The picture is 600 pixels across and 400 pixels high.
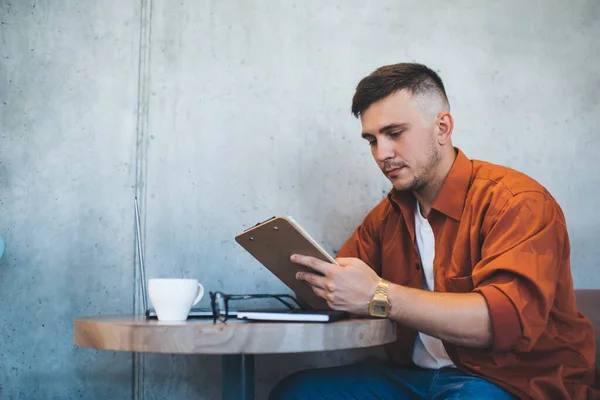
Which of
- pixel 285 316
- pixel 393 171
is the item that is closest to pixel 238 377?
pixel 285 316

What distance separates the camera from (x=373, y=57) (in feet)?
7.48

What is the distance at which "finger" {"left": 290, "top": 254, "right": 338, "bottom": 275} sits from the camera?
1.28 metres

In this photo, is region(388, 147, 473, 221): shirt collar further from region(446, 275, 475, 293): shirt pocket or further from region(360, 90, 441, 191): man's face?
region(446, 275, 475, 293): shirt pocket

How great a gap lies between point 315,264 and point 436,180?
1.93ft

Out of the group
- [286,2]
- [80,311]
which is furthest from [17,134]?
[286,2]

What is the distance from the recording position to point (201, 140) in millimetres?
2115

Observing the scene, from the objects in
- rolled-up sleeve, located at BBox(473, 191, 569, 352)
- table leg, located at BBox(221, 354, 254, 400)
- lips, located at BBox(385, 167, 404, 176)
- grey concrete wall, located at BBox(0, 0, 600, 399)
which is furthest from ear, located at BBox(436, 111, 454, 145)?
table leg, located at BBox(221, 354, 254, 400)

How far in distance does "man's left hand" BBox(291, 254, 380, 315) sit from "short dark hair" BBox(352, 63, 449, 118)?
593 mm

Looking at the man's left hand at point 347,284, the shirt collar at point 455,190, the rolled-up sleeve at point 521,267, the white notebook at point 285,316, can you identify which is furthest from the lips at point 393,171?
the white notebook at point 285,316

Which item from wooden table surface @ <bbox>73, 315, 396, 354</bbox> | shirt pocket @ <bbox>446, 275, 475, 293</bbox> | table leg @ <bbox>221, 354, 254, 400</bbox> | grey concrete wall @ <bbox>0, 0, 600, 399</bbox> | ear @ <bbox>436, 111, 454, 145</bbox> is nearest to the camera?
wooden table surface @ <bbox>73, 315, 396, 354</bbox>

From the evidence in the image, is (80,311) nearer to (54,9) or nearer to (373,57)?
(54,9)

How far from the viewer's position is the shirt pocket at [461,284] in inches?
57.0

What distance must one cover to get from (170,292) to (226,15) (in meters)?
1.31

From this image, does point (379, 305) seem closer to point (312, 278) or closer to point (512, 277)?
point (312, 278)
